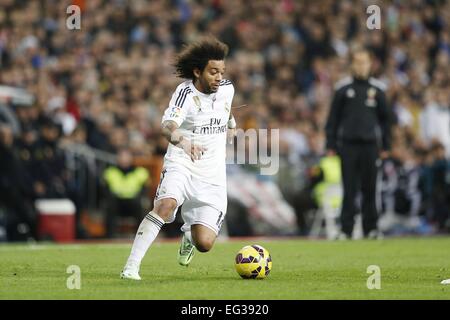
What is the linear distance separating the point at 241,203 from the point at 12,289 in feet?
42.3

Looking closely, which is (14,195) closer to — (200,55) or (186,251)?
(186,251)

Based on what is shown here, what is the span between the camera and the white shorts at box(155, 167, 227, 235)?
1153 centimetres

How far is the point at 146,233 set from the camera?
1093 centimetres

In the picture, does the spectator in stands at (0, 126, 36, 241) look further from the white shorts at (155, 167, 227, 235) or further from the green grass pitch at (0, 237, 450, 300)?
the white shorts at (155, 167, 227, 235)

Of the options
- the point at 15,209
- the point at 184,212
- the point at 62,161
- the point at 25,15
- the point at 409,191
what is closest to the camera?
the point at 184,212

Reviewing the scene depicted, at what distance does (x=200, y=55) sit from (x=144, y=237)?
2134 millimetres

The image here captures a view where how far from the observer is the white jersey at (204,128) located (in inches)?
461

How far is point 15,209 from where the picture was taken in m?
20.4

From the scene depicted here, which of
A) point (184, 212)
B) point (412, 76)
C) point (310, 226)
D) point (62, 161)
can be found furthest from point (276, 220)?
point (184, 212)

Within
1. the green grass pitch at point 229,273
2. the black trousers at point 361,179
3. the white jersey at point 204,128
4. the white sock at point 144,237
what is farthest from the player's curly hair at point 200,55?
the black trousers at point 361,179

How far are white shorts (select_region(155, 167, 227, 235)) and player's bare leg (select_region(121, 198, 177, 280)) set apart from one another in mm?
210
